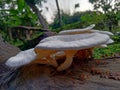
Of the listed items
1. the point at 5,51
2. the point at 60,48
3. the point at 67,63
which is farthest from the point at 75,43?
the point at 5,51

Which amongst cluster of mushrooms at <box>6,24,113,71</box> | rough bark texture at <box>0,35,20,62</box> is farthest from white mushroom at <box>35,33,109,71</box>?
rough bark texture at <box>0,35,20,62</box>

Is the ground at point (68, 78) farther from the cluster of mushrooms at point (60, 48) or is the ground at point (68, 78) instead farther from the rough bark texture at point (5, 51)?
the rough bark texture at point (5, 51)

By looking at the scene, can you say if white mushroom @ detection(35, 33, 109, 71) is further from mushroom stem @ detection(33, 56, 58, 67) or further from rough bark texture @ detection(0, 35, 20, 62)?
rough bark texture @ detection(0, 35, 20, 62)

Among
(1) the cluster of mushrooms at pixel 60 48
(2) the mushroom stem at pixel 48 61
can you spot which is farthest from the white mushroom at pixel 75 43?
(2) the mushroom stem at pixel 48 61

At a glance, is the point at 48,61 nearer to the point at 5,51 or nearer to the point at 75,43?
the point at 75,43

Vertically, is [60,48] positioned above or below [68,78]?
above

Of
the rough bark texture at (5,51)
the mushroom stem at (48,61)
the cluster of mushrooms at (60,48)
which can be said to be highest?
the cluster of mushrooms at (60,48)
